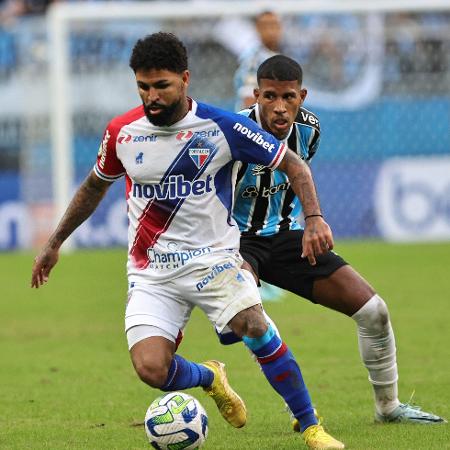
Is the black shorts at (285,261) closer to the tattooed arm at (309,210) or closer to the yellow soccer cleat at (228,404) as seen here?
the yellow soccer cleat at (228,404)

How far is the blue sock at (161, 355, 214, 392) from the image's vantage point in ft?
21.8

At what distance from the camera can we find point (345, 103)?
19938 mm

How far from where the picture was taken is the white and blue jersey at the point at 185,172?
6492mm

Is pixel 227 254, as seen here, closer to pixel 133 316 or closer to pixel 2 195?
pixel 133 316

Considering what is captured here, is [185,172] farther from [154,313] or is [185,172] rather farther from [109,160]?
[154,313]

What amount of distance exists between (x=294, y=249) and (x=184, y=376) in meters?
1.09

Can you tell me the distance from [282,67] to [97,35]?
13358 millimetres

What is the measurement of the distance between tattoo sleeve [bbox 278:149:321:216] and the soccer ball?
3.94ft

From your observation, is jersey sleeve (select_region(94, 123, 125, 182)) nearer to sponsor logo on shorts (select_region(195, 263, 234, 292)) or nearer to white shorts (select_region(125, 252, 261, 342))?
white shorts (select_region(125, 252, 261, 342))

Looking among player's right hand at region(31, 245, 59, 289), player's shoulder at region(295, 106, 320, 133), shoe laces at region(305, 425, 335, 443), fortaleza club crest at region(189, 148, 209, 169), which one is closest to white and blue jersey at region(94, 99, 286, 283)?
fortaleza club crest at region(189, 148, 209, 169)

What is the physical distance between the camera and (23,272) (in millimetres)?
17672

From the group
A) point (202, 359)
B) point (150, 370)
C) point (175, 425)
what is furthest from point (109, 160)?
point (202, 359)

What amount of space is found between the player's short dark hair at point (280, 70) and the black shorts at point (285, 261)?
959mm

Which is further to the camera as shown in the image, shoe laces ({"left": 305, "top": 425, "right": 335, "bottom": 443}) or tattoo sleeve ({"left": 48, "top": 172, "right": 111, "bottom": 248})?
tattoo sleeve ({"left": 48, "top": 172, "right": 111, "bottom": 248})
